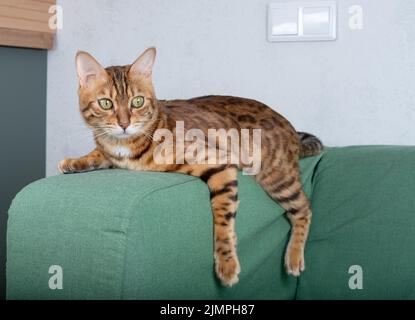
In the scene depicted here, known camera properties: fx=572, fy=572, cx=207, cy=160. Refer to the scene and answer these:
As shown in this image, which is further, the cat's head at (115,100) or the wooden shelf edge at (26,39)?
the wooden shelf edge at (26,39)

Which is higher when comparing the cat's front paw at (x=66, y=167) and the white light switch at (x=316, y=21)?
the white light switch at (x=316, y=21)

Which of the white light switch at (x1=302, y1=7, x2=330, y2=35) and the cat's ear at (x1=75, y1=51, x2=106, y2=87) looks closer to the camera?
the cat's ear at (x1=75, y1=51, x2=106, y2=87)

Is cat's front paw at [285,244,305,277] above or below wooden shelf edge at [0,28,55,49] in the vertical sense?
below

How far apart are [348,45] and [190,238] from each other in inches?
35.2

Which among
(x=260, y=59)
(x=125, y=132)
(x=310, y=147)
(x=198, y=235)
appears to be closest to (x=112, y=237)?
(x=198, y=235)

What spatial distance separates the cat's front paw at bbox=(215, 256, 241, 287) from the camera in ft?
3.58

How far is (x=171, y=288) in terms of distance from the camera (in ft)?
3.19

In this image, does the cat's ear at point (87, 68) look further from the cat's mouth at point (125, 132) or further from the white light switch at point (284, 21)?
the white light switch at point (284, 21)

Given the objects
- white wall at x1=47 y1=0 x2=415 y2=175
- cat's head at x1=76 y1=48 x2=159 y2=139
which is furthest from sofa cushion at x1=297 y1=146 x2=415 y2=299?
cat's head at x1=76 y1=48 x2=159 y2=139

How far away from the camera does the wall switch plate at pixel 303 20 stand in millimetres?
1637

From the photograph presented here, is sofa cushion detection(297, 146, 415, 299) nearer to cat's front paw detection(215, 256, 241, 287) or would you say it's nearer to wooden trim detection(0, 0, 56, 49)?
cat's front paw detection(215, 256, 241, 287)

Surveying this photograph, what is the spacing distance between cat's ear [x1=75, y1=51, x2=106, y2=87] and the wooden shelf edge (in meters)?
0.71

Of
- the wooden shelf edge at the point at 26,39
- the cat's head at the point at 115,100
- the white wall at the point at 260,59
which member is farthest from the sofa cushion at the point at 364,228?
the wooden shelf edge at the point at 26,39
